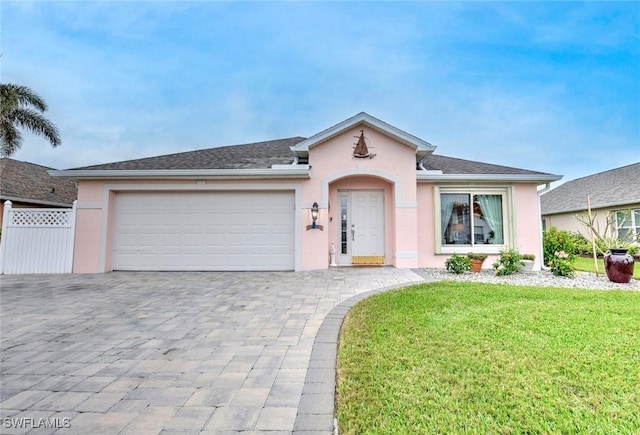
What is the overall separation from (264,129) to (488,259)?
51.8ft

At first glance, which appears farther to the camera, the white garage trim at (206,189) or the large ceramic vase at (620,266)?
the white garage trim at (206,189)

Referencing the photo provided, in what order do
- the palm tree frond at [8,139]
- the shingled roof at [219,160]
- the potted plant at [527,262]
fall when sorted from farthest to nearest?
1. the palm tree frond at [8,139]
2. the shingled roof at [219,160]
3. the potted plant at [527,262]

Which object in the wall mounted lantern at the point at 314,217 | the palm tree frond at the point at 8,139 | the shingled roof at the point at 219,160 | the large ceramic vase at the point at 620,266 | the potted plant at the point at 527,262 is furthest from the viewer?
the palm tree frond at the point at 8,139

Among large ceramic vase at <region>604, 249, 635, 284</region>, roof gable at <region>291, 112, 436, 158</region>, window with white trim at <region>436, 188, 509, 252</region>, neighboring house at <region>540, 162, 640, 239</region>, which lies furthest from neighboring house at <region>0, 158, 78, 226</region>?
neighboring house at <region>540, 162, 640, 239</region>

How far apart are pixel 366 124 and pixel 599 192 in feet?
53.6

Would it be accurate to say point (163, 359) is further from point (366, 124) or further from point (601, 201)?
point (601, 201)

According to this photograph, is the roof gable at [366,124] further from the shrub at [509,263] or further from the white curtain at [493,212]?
the shrub at [509,263]

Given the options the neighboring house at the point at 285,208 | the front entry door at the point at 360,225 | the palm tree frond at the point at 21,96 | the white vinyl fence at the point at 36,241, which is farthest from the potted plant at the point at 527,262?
the palm tree frond at the point at 21,96

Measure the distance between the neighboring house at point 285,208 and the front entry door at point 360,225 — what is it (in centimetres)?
16

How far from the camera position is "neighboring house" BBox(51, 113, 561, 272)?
350 inches

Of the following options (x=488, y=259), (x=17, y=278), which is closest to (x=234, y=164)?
(x=17, y=278)

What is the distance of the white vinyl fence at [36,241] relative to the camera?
339 inches

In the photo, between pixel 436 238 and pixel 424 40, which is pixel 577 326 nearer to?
pixel 436 238

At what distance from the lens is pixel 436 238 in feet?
30.8
